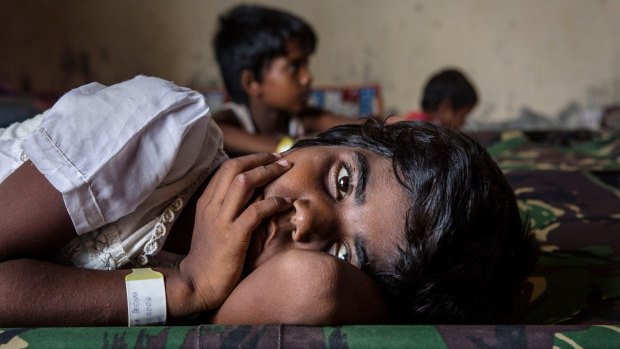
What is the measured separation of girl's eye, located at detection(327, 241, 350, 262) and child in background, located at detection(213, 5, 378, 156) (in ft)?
4.94

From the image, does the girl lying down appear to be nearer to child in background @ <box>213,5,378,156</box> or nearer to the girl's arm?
the girl's arm

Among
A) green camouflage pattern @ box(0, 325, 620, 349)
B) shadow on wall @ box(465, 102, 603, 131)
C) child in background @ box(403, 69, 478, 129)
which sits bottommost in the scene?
shadow on wall @ box(465, 102, 603, 131)

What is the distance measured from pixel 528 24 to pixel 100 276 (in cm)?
334

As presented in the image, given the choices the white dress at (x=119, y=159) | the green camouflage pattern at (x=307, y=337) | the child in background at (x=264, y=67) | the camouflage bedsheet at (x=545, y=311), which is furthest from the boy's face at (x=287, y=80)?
the green camouflage pattern at (x=307, y=337)

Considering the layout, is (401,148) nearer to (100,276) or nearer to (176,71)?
(100,276)

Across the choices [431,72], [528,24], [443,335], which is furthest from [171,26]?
[443,335]

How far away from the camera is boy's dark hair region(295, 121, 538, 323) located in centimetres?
75

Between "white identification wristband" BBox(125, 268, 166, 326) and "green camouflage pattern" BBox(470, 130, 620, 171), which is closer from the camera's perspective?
"white identification wristband" BBox(125, 268, 166, 326)

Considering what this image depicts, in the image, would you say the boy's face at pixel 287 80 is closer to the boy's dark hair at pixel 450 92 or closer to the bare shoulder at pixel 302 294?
the boy's dark hair at pixel 450 92

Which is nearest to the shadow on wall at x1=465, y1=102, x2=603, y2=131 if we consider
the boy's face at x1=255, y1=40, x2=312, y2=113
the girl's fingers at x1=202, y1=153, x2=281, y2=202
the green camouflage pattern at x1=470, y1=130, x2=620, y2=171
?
the green camouflage pattern at x1=470, y1=130, x2=620, y2=171

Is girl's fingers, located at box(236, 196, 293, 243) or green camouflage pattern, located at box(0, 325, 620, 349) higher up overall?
girl's fingers, located at box(236, 196, 293, 243)

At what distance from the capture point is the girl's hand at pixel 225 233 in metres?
0.71

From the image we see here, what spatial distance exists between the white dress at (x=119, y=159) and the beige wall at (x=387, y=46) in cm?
281

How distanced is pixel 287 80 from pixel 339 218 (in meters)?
1.64
